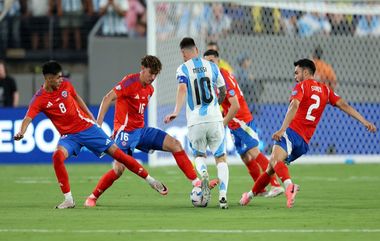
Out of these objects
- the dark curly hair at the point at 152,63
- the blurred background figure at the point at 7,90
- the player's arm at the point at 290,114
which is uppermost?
the dark curly hair at the point at 152,63

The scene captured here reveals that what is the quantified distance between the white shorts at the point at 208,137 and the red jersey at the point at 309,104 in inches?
36.9

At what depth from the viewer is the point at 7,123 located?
21750mm

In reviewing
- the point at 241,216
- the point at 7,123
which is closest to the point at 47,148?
the point at 7,123

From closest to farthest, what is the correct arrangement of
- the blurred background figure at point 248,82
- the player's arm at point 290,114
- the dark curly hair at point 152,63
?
the player's arm at point 290,114 → the dark curly hair at point 152,63 → the blurred background figure at point 248,82

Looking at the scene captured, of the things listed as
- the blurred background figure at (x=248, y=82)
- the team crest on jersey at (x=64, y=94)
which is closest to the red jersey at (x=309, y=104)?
the team crest on jersey at (x=64, y=94)

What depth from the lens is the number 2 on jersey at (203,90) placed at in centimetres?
1284

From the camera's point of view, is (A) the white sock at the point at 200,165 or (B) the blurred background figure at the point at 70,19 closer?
(A) the white sock at the point at 200,165

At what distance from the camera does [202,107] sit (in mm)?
12883

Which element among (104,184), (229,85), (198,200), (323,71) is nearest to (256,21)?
(323,71)

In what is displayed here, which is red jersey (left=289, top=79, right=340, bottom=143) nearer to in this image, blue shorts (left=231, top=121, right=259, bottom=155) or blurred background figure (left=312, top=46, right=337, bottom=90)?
blue shorts (left=231, top=121, right=259, bottom=155)

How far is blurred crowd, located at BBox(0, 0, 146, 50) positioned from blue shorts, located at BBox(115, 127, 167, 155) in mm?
13606

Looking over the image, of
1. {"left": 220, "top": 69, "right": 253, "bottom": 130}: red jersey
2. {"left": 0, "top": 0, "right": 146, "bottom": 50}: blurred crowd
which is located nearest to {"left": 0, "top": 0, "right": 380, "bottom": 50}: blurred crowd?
{"left": 0, "top": 0, "right": 146, "bottom": 50}: blurred crowd

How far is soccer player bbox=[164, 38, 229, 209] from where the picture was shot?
12812mm

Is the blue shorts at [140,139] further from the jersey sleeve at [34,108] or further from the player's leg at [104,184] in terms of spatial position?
the jersey sleeve at [34,108]
